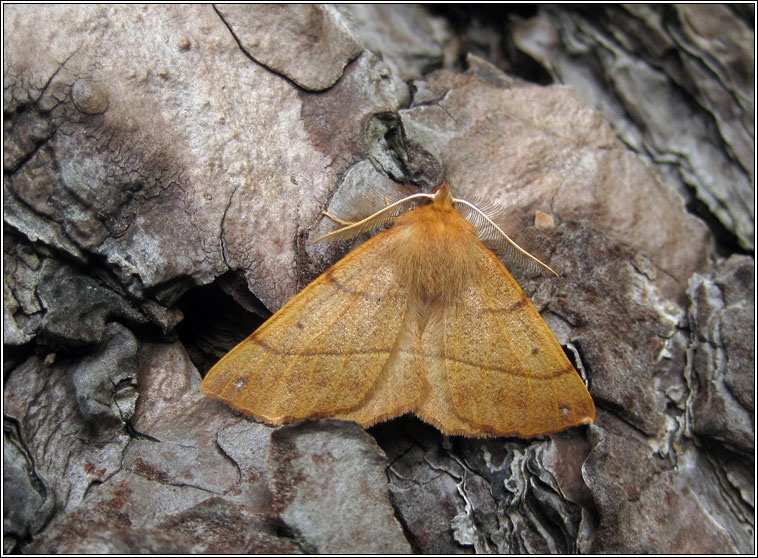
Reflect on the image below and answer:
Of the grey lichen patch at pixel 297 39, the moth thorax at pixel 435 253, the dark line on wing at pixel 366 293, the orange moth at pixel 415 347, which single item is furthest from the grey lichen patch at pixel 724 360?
the grey lichen patch at pixel 297 39

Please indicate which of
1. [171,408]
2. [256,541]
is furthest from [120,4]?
[256,541]

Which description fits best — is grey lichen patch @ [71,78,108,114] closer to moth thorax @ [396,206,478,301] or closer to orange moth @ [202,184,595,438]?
orange moth @ [202,184,595,438]

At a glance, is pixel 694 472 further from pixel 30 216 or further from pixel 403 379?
pixel 30 216

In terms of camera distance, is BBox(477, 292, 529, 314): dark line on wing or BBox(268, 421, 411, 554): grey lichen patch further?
BBox(477, 292, 529, 314): dark line on wing

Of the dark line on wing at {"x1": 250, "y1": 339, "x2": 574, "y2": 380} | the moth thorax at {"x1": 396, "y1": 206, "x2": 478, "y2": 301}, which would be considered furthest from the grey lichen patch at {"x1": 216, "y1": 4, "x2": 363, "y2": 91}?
the dark line on wing at {"x1": 250, "y1": 339, "x2": 574, "y2": 380}

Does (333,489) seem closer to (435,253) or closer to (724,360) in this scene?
(435,253)

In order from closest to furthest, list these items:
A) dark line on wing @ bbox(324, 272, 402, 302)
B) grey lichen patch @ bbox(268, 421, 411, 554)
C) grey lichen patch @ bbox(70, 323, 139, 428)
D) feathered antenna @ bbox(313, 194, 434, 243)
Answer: grey lichen patch @ bbox(268, 421, 411, 554) < grey lichen patch @ bbox(70, 323, 139, 428) < dark line on wing @ bbox(324, 272, 402, 302) < feathered antenna @ bbox(313, 194, 434, 243)

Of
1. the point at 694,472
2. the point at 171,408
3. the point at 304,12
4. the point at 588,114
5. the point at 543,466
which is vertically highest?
the point at 304,12
